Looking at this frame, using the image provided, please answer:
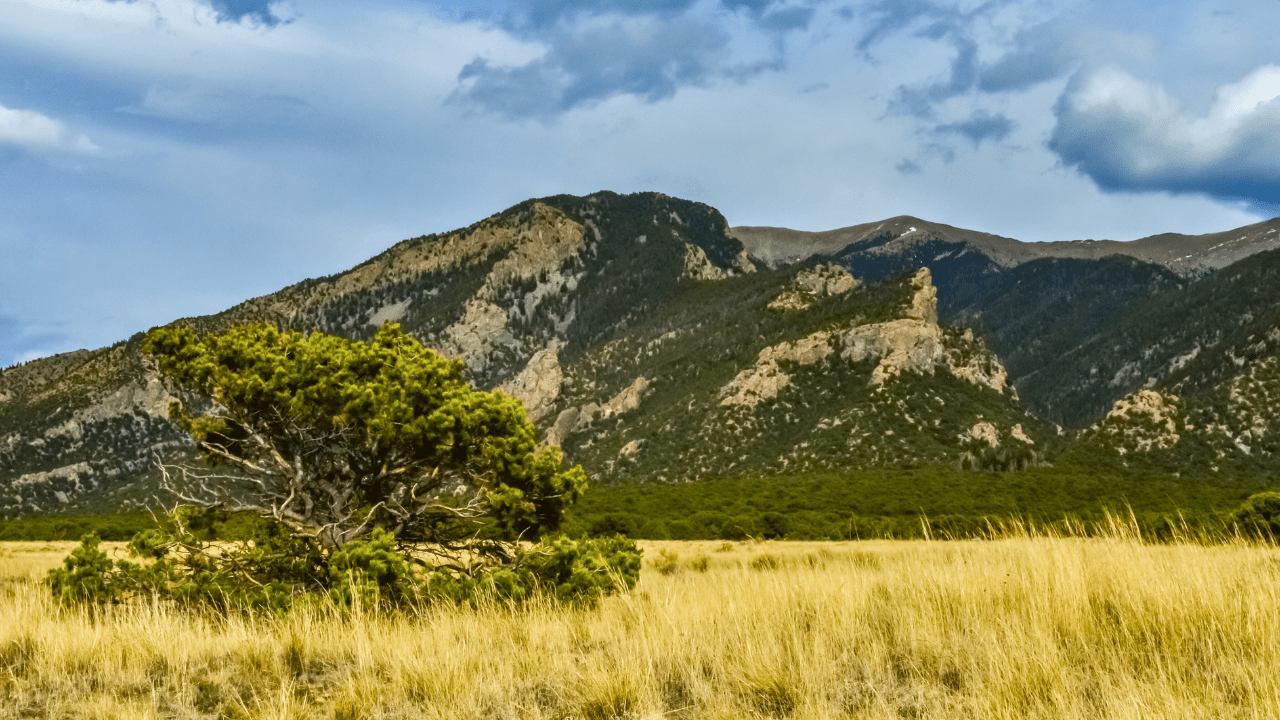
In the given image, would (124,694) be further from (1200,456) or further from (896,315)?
(896,315)

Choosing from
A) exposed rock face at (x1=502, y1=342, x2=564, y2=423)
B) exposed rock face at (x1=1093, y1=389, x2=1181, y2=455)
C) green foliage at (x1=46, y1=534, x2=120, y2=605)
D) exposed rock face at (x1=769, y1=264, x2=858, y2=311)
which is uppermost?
exposed rock face at (x1=769, y1=264, x2=858, y2=311)

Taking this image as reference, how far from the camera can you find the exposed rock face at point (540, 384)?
13962 centimetres

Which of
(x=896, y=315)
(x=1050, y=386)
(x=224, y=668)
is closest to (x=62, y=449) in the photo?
(x=896, y=315)

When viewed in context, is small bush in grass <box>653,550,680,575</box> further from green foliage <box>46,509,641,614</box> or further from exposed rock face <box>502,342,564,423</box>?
exposed rock face <box>502,342,564,423</box>

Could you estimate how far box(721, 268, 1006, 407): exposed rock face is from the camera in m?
110

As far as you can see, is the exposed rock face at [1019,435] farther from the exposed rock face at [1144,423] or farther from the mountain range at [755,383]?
the exposed rock face at [1144,423]

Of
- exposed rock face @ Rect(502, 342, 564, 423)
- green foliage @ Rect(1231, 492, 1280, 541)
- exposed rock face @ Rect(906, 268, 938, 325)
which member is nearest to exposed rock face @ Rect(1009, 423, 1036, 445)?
exposed rock face @ Rect(906, 268, 938, 325)

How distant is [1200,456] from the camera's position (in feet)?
278

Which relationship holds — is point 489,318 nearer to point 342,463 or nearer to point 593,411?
point 593,411

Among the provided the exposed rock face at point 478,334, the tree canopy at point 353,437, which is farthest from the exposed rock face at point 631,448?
the tree canopy at point 353,437

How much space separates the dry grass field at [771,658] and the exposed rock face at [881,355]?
338 ft

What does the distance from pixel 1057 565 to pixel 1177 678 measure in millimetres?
2467

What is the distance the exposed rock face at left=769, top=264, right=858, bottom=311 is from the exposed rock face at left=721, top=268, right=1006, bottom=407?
22771 mm

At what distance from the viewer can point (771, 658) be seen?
5012mm
